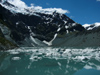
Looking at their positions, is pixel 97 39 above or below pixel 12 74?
above

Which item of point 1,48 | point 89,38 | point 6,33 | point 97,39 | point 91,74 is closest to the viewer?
point 91,74

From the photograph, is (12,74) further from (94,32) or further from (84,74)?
(94,32)

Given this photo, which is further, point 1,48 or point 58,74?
point 1,48

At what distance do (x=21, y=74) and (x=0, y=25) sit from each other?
105750mm

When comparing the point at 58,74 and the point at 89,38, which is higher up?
the point at 89,38

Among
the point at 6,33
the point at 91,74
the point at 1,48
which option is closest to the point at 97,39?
the point at 6,33

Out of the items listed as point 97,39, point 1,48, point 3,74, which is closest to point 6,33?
point 1,48

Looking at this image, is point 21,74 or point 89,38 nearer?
point 21,74

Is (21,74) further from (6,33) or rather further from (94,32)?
(94,32)

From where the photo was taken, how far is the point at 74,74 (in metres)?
16.7

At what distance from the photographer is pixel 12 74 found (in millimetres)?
16859

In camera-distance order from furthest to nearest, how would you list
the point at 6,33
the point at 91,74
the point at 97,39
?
the point at 97,39 < the point at 6,33 < the point at 91,74

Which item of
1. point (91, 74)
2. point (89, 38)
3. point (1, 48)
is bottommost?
point (91, 74)

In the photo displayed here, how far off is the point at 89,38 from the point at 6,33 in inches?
5086
